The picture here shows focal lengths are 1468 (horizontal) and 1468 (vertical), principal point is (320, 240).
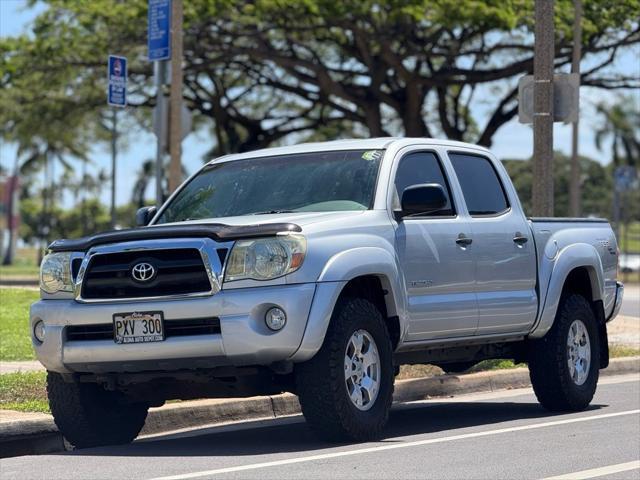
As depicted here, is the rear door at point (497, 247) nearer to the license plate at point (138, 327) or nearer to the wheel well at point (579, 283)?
the wheel well at point (579, 283)

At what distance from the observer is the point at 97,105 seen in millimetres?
38781

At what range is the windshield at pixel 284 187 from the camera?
9.98m

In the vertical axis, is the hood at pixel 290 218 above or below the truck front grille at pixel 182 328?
above

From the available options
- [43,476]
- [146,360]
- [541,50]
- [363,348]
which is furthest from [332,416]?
[541,50]

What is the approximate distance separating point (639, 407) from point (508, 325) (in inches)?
61.1

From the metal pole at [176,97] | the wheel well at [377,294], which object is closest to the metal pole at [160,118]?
the metal pole at [176,97]

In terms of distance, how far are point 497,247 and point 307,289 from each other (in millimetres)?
2491

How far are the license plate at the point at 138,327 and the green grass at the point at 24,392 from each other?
1.55 m

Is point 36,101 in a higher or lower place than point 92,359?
higher

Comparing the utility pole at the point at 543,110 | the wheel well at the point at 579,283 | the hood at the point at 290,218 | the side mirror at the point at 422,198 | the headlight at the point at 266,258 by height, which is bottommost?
the wheel well at the point at 579,283

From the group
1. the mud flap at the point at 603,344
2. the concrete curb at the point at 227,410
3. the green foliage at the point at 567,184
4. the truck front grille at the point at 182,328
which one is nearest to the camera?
the truck front grille at the point at 182,328

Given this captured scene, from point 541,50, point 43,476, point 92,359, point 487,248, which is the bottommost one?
point 43,476

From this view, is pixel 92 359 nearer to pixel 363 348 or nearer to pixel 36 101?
pixel 363 348

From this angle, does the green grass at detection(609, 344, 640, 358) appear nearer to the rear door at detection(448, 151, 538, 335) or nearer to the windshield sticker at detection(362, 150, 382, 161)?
the rear door at detection(448, 151, 538, 335)
